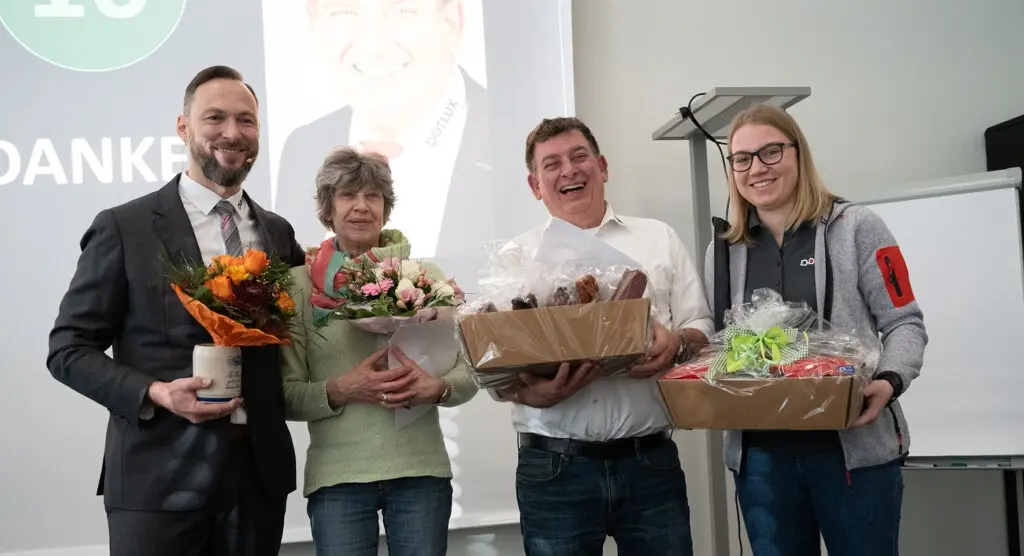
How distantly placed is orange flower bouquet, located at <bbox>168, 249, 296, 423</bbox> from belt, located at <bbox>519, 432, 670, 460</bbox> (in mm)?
737

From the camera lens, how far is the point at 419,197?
3.44 meters

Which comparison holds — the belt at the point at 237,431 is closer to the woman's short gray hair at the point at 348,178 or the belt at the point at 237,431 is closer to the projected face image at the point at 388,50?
the woman's short gray hair at the point at 348,178

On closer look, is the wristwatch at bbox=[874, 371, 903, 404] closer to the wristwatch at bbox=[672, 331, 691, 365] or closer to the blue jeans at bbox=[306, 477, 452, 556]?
the wristwatch at bbox=[672, 331, 691, 365]

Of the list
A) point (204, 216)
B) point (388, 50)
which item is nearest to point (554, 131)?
point (204, 216)

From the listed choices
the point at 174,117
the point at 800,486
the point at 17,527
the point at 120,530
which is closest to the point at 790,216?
the point at 800,486

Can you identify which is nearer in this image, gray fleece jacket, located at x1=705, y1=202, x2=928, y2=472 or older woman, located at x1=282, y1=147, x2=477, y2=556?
gray fleece jacket, located at x1=705, y1=202, x2=928, y2=472

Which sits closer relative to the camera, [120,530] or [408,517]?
[120,530]

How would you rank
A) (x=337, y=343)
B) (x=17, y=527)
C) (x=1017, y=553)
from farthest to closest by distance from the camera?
(x=1017, y=553) → (x=17, y=527) → (x=337, y=343)

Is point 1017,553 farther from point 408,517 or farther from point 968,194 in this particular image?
point 408,517

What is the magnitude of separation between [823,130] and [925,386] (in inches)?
50.6

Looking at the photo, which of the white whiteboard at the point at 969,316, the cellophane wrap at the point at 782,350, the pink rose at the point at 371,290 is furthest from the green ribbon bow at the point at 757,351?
the white whiteboard at the point at 969,316

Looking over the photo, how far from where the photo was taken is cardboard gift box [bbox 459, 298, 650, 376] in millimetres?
1719

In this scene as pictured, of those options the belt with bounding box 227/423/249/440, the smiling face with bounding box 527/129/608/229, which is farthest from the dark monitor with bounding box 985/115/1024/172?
the belt with bounding box 227/423/249/440

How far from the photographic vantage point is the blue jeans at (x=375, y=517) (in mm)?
2061
